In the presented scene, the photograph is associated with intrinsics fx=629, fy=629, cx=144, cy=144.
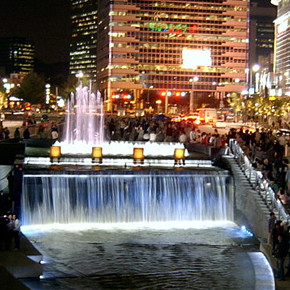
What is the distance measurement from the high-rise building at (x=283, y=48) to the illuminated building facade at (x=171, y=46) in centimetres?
970

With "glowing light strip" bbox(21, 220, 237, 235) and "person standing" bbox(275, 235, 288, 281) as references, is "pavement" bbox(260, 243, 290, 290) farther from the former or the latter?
"glowing light strip" bbox(21, 220, 237, 235)

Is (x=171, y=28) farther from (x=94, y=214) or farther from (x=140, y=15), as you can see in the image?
(x=94, y=214)

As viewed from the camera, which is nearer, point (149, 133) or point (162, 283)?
point (162, 283)

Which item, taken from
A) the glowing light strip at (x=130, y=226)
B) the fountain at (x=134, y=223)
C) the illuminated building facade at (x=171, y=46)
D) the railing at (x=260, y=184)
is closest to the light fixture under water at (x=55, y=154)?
the fountain at (x=134, y=223)

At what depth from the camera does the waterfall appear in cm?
2369

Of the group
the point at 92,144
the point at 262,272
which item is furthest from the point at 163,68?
the point at 262,272

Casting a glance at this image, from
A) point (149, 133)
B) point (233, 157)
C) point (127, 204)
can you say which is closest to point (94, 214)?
point (127, 204)

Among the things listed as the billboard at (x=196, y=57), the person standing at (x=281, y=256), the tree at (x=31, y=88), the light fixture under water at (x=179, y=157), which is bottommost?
the person standing at (x=281, y=256)

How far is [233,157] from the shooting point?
27.7 meters

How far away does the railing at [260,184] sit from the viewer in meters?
20.0

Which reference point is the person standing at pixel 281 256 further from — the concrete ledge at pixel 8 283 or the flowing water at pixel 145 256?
the concrete ledge at pixel 8 283

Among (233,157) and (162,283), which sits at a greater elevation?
(233,157)

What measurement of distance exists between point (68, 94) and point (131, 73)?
3653 cm

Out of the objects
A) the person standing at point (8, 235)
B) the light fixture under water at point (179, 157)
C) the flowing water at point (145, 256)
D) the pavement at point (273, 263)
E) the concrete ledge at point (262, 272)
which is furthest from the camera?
the light fixture under water at point (179, 157)
